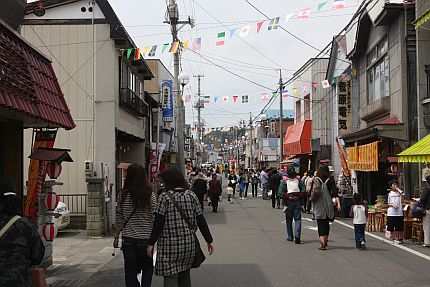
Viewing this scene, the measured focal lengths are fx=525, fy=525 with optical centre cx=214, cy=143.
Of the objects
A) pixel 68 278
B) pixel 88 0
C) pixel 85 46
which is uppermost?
pixel 88 0

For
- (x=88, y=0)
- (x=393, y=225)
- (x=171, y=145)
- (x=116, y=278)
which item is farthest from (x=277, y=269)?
(x=171, y=145)

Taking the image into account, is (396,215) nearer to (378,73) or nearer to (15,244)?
(378,73)

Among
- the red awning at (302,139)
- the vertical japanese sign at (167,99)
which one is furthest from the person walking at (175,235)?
the red awning at (302,139)

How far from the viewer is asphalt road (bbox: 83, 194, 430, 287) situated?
27.5 feet

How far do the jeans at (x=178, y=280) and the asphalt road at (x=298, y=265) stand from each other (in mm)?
2349

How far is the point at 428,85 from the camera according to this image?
16.6 m

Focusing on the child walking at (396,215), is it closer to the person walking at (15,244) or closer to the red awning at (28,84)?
the red awning at (28,84)

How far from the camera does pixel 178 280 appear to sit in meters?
5.97

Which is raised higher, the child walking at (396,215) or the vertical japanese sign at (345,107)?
the vertical japanese sign at (345,107)

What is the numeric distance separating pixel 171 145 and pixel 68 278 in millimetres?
32032

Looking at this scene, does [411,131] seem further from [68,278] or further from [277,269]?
[68,278]

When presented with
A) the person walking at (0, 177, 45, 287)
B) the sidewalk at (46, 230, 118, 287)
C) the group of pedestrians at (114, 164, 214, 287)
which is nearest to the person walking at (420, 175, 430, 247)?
the sidewalk at (46, 230, 118, 287)

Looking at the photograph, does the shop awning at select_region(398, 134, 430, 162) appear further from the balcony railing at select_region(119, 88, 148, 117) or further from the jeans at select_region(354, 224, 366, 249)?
the balcony railing at select_region(119, 88, 148, 117)

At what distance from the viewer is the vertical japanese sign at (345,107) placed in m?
25.3
